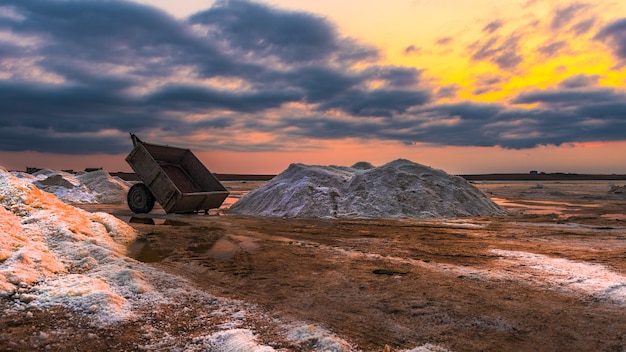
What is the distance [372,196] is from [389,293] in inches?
449

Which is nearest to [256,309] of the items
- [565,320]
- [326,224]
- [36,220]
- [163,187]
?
[565,320]

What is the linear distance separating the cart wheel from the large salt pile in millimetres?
3285

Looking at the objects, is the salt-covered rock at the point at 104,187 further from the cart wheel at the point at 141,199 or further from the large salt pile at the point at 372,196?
the large salt pile at the point at 372,196

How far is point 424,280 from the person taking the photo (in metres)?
5.85

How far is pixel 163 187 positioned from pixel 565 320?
13165mm

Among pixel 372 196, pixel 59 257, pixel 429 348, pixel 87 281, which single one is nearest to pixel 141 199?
pixel 372 196

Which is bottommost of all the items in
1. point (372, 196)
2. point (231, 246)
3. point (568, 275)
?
point (231, 246)

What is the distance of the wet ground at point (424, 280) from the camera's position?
3988 millimetres

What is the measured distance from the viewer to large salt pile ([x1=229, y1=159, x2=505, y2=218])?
51.6ft

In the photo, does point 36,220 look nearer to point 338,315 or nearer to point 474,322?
point 338,315

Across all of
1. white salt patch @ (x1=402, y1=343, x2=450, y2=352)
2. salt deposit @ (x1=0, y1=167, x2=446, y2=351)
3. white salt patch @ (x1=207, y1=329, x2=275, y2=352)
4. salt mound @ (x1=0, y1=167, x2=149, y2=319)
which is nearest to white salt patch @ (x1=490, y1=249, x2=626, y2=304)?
white salt patch @ (x1=402, y1=343, x2=450, y2=352)

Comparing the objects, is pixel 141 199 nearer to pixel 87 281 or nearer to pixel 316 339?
pixel 87 281

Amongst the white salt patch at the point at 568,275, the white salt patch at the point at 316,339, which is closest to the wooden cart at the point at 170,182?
the white salt patch at the point at 568,275

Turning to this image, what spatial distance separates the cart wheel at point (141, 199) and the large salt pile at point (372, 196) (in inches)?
129
